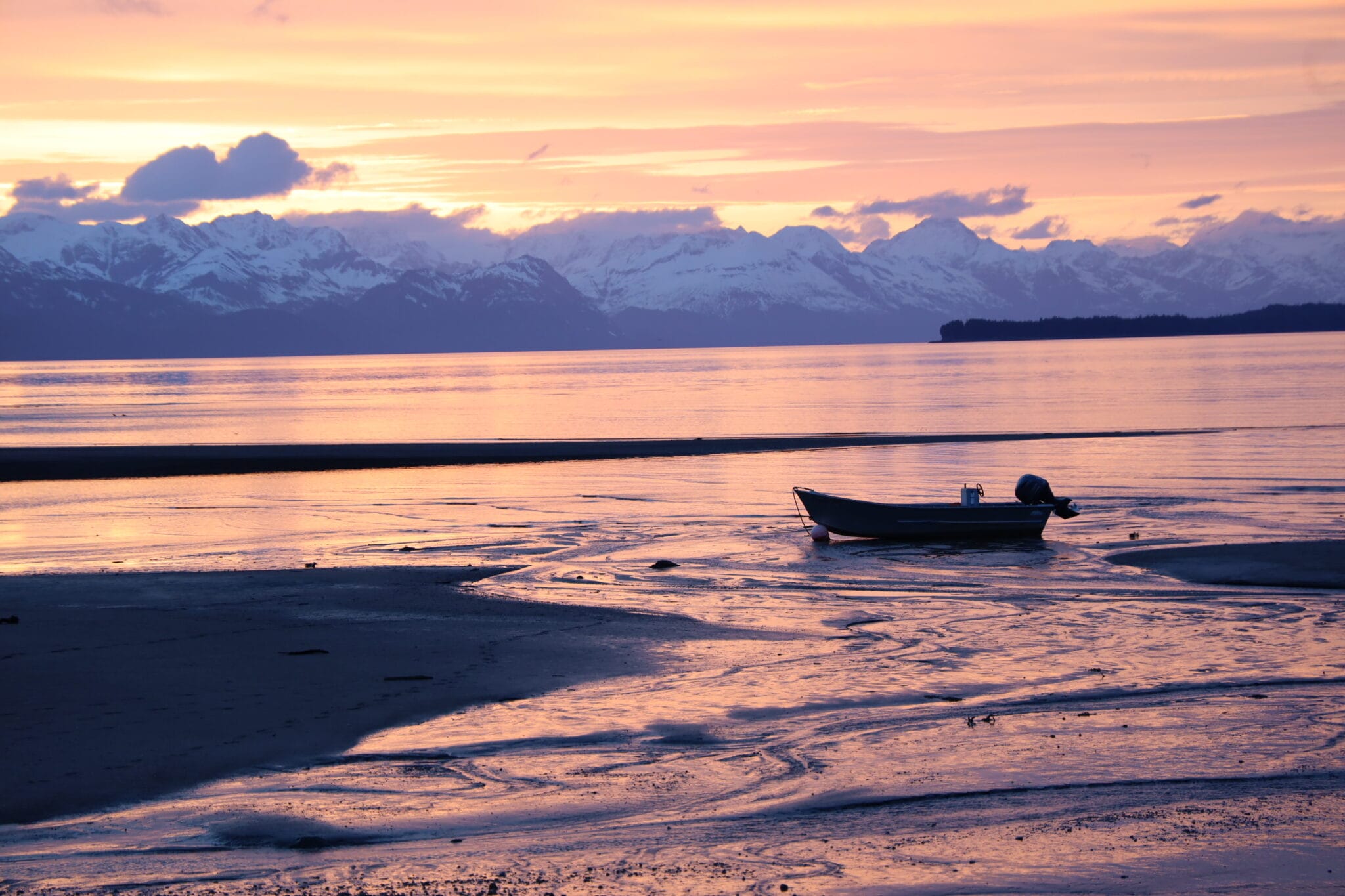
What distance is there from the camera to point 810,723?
1641 centimetres

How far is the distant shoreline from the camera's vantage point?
60.3m

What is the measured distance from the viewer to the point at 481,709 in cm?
1738

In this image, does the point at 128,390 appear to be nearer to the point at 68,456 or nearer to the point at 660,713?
the point at 68,456

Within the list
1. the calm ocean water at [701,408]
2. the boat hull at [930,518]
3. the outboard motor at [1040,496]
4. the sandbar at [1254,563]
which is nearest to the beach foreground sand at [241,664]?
the boat hull at [930,518]

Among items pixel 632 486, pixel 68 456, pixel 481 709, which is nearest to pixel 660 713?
pixel 481 709

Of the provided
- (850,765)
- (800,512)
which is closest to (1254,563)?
(800,512)

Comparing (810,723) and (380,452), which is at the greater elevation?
(380,452)

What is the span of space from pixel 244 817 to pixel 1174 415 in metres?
82.5

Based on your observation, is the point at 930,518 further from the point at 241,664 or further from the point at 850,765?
the point at 850,765

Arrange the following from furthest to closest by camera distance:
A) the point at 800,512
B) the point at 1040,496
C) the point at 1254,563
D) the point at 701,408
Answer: the point at 701,408, the point at 800,512, the point at 1040,496, the point at 1254,563

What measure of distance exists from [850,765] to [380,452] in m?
57.0

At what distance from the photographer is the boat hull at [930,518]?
34125mm

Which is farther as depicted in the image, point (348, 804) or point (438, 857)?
point (348, 804)

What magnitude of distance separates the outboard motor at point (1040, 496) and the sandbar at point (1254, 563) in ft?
12.0
